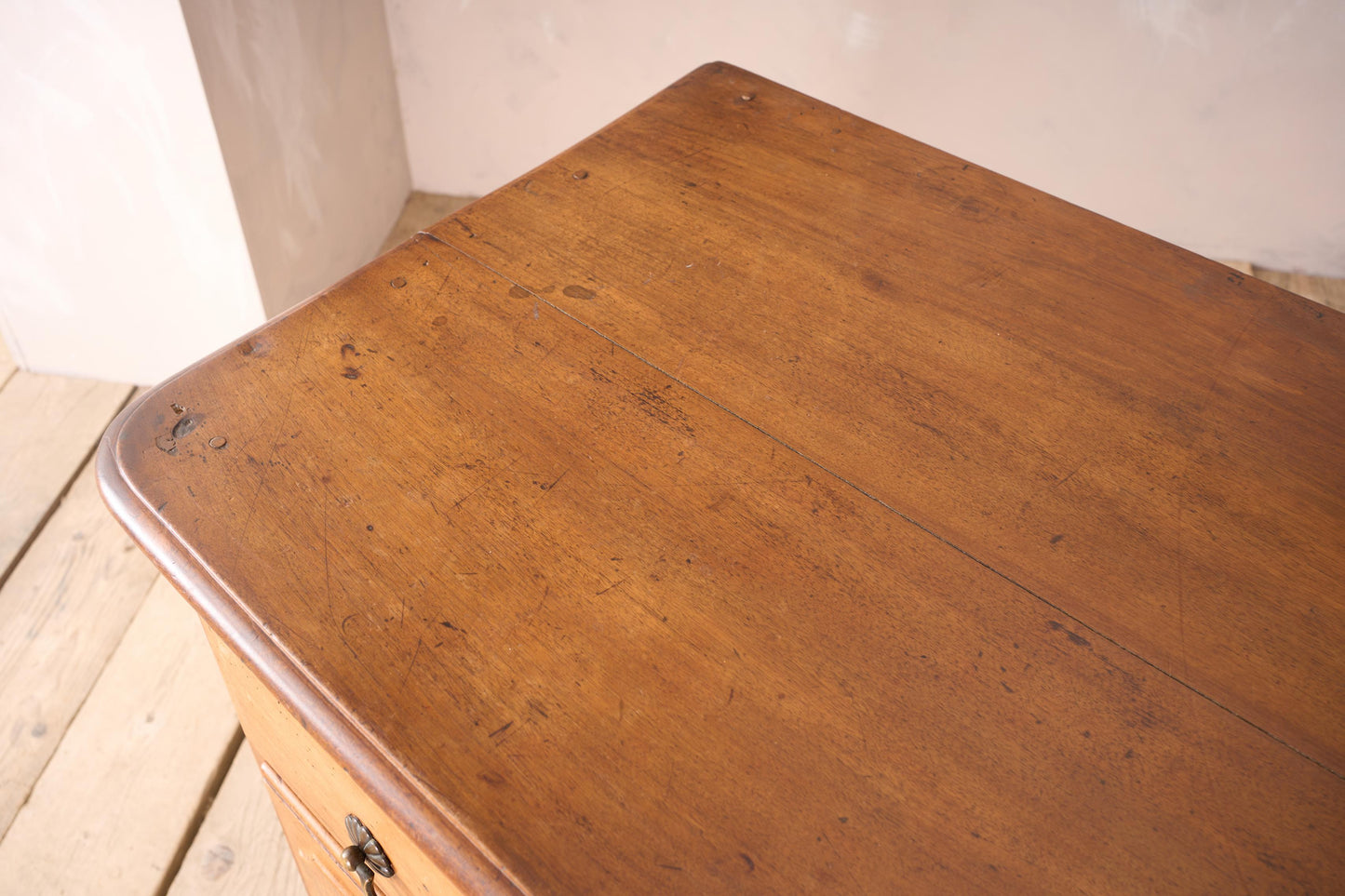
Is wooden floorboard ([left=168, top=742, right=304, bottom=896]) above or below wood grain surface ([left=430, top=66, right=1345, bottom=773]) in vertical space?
below

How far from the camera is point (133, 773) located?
3.70 feet

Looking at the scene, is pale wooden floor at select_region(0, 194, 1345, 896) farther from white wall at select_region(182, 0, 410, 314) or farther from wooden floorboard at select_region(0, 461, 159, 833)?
white wall at select_region(182, 0, 410, 314)

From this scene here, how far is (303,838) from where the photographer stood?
72cm

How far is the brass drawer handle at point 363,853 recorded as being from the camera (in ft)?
1.78

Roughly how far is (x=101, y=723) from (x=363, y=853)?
0.85 meters

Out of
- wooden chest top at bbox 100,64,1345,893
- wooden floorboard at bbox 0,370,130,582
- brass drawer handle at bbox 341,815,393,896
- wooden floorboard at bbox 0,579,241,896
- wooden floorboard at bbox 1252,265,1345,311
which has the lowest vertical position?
wooden floorboard at bbox 0,579,241,896

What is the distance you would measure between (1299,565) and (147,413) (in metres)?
0.74

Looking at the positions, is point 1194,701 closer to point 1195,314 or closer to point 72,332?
point 1195,314

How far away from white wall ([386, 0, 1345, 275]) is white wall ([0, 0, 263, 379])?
762mm

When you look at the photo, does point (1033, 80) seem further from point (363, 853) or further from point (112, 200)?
point (363, 853)

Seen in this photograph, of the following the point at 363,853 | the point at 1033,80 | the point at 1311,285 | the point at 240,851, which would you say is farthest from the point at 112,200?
the point at 1311,285

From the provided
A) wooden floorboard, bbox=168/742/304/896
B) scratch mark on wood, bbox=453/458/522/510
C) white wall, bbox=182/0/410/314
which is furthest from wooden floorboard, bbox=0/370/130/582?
scratch mark on wood, bbox=453/458/522/510

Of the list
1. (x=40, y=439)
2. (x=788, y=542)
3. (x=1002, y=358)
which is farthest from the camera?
(x=40, y=439)

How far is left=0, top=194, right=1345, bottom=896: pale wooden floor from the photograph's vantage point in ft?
3.47
